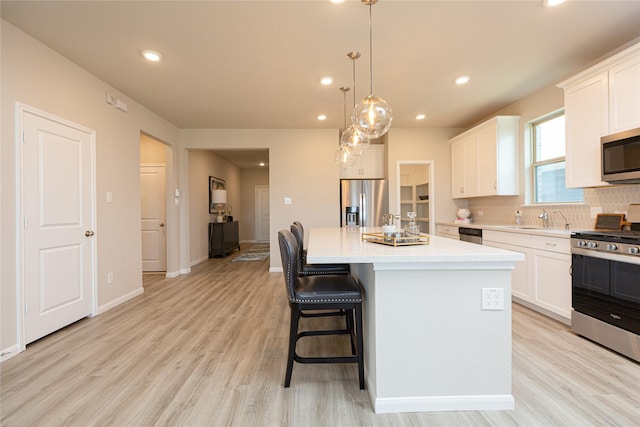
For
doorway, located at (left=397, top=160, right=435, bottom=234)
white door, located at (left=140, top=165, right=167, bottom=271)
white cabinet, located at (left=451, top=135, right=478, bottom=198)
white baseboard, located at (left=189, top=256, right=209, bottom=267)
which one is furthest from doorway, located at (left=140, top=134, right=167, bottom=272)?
white cabinet, located at (left=451, top=135, right=478, bottom=198)

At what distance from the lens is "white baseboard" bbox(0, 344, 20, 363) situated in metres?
2.16

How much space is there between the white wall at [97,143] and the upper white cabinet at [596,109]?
4.81 metres

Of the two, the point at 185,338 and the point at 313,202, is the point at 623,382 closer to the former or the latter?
the point at 185,338

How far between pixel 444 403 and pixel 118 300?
3627 millimetres

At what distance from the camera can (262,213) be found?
33.1 feet

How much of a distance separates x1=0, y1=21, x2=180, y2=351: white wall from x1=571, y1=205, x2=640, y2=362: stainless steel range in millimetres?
4520

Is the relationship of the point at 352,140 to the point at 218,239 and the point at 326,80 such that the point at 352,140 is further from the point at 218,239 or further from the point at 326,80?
the point at 218,239

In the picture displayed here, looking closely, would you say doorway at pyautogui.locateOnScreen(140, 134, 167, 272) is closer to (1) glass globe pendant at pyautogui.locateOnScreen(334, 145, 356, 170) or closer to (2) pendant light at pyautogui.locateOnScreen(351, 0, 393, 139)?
(1) glass globe pendant at pyautogui.locateOnScreen(334, 145, 356, 170)

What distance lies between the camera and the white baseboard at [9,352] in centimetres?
216

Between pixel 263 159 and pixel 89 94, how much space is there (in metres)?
5.27

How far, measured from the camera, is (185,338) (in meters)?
2.53

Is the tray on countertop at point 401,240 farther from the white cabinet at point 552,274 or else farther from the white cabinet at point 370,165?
the white cabinet at point 370,165

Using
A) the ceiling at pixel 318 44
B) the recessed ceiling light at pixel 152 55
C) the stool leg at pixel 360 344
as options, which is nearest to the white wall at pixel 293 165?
the ceiling at pixel 318 44

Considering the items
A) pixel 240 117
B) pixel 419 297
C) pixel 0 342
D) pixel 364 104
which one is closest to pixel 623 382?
pixel 419 297
